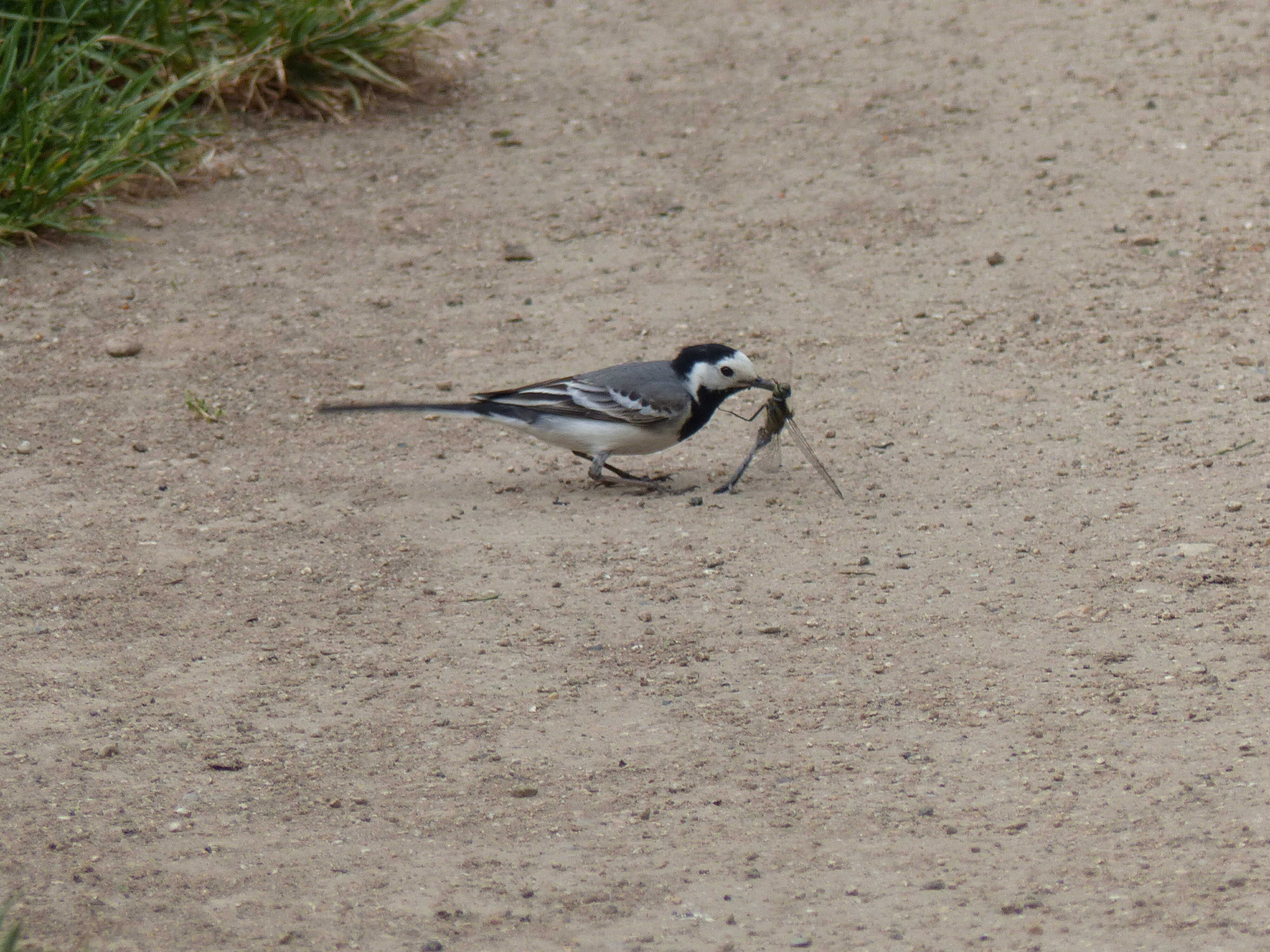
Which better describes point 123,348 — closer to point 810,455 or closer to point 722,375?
point 722,375

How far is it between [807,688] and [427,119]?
19.3ft

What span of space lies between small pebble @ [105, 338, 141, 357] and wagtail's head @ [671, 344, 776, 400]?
260cm

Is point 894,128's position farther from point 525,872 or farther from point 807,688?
point 525,872

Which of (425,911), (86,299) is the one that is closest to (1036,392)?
(425,911)

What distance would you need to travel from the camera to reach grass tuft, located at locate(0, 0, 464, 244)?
7.44m

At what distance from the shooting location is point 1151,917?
318cm

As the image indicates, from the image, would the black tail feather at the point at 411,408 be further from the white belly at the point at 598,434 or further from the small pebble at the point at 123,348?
the small pebble at the point at 123,348

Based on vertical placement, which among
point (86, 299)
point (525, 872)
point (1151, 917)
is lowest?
point (86, 299)

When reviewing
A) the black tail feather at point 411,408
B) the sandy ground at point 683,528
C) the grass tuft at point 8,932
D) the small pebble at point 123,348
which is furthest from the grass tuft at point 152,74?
the grass tuft at point 8,932

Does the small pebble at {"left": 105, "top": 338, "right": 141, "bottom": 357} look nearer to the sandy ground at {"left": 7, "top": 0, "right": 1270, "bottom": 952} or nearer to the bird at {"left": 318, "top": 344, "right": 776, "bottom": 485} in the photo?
the sandy ground at {"left": 7, "top": 0, "right": 1270, "bottom": 952}

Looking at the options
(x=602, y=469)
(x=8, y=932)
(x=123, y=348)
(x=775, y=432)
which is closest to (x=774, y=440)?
(x=775, y=432)

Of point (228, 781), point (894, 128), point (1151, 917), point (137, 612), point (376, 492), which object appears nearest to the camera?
point (1151, 917)

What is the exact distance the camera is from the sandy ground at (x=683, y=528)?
3.50m

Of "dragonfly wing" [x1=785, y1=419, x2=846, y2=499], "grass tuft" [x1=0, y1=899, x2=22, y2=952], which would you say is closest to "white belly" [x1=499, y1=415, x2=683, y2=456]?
"dragonfly wing" [x1=785, y1=419, x2=846, y2=499]
